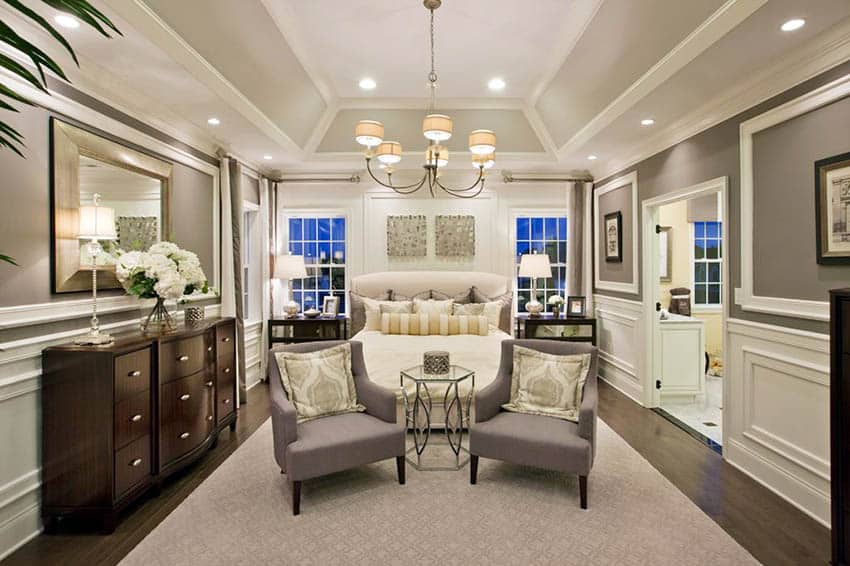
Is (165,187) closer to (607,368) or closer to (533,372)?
(533,372)

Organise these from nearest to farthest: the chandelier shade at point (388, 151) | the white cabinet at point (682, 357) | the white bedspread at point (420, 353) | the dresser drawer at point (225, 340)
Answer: the chandelier shade at point (388, 151) → the dresser drawer at point (225, 340) → the white bedspread at point (420, 353) → the white cabinet at point (682, 357)

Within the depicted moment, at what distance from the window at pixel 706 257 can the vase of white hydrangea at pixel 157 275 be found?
20.2 ft

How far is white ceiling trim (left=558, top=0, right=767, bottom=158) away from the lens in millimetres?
2454

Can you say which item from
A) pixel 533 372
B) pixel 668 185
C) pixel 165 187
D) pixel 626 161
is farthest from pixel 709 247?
pixel 165 187

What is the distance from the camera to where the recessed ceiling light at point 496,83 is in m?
4.50

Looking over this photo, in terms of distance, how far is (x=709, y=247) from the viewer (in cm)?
655

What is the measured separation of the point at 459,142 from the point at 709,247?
3780 millimetres

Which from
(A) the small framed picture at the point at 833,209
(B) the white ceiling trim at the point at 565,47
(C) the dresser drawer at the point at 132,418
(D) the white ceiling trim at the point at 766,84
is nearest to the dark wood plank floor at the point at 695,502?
(C) the dresser drawer at the point at 132,418

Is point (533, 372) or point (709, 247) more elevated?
point (709, 247)

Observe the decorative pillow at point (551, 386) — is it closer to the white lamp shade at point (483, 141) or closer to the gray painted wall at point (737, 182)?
the gray painted wall at point (737, 182)

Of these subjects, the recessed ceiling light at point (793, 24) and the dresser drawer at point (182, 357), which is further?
the dresser drawer at point (182, 357)

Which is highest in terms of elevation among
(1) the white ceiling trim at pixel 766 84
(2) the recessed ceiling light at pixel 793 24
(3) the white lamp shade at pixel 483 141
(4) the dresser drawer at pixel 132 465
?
(2) the recessed ceiling light at pixel 793 24

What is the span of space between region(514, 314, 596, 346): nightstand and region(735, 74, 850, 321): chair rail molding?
2376mm

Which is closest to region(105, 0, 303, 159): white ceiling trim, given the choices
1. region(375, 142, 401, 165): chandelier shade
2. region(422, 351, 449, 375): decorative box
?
region(375, 142, 401, 165): chandelier shade
